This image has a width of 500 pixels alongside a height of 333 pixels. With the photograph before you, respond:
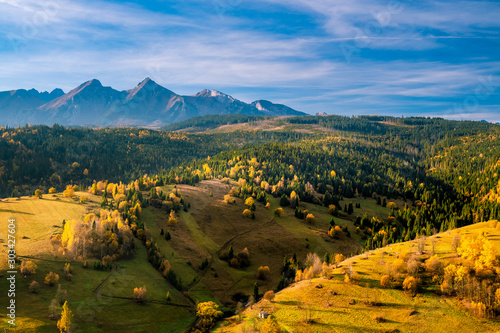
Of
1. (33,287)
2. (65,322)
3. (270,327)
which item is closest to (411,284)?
(270,327)

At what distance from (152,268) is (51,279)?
39.7 m

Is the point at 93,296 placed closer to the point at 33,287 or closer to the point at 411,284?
the point at 33,287

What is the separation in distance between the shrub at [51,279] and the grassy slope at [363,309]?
5758 centimetres

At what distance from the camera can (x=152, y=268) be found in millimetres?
127562

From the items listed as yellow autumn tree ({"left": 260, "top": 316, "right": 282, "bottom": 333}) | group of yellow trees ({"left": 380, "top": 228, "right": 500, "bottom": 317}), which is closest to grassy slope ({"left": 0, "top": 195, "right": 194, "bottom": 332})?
yellow autumn tree ({"left": 260, "top": 316, "right": 282, "bottom": 333})

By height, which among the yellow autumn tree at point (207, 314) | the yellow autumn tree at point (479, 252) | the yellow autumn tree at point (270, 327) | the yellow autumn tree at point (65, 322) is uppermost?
the yellow autumn tree at point (479, 252)

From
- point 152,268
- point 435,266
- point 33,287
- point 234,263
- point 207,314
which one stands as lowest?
point 234,263

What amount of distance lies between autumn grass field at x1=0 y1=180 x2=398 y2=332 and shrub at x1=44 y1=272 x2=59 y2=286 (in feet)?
4.53

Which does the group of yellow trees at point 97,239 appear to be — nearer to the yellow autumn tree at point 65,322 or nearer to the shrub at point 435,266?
the yellow autumn tree at point 65,322

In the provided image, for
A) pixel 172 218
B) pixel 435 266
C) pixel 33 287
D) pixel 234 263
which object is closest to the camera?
pixel 435 266

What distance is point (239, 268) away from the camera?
476 ft

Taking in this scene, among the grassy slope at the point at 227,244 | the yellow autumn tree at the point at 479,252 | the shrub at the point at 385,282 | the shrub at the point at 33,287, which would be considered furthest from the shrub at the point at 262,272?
the shrub at the point at 33,287

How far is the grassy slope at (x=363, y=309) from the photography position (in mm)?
69562

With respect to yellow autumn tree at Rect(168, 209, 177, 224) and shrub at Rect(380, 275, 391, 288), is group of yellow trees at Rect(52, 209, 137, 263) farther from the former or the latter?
shrub at Rect(380, 275, 391, 288)
